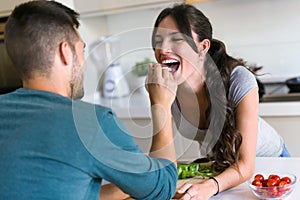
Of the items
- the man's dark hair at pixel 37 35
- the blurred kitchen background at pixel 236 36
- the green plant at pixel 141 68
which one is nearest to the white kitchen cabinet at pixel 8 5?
the blurred kitchen background at pixel 236 36

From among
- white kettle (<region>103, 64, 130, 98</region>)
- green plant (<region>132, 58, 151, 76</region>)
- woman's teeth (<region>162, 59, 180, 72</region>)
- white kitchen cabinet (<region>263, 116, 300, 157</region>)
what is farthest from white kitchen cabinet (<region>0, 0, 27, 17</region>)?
white kitchen cabinet (<region>263, 116, 300, 157</region>)

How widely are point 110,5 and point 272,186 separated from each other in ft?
6.38

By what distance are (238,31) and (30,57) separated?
218 centimetres

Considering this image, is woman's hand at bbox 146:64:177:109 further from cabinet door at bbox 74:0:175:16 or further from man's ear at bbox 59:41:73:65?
cabinet door at bbox 74:0:175:16

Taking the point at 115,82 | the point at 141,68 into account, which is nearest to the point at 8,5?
the point at 115,82

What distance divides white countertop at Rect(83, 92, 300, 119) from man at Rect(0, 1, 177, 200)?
970 mm

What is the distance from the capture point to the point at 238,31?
277 centimetres

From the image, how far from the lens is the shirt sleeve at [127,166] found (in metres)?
0.75

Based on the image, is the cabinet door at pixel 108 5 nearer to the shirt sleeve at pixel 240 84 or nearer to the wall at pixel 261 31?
the wall at pixel 261 31

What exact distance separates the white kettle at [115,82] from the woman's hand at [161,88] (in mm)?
1664

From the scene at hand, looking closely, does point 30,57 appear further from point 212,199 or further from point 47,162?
point 212,199

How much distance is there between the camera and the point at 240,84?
1.31 meters

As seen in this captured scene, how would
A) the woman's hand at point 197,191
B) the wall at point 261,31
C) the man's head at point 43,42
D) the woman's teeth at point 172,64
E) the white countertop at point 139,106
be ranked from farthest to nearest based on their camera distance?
the wall at point 261,31 → the white countertop at point 139,106 → the woman's teeth at point 172,64 → the woman's hand at point 197,191 → the man's head at point 43,42

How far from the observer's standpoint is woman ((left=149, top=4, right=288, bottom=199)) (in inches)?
48.7
